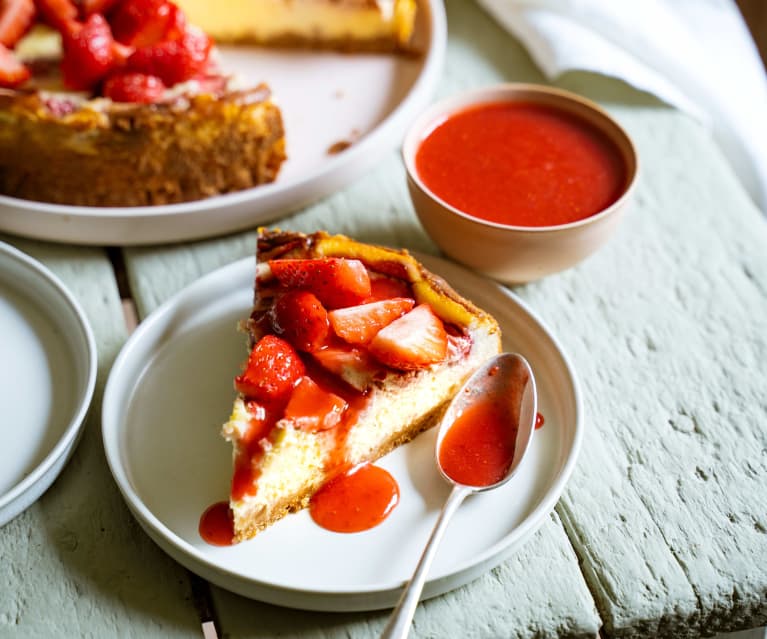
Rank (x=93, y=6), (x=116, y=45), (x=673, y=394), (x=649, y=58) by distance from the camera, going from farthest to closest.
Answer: (x=649, y=58)
(x=93, y=6)
(x=116, y=45)
(x=673, y=394)

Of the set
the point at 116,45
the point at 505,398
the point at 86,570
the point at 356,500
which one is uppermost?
the point at 116,45

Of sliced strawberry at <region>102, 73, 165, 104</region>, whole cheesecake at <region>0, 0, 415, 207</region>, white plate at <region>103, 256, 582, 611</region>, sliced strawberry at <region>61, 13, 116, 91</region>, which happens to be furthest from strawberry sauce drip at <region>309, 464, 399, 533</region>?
sliced strawberry at <region>61, 13, 116, 91</region>

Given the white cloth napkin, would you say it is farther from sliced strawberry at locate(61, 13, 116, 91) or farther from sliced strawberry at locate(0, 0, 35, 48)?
sliced strawberry at locate(0, 0, 35, 48)

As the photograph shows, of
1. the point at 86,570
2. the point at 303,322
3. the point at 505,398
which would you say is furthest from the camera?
the point at 505,398

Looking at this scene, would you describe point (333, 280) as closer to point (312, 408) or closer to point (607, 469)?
point (312, 408)

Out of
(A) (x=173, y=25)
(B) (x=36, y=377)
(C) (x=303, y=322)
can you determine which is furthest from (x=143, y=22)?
(C) (x=303, y=322)
